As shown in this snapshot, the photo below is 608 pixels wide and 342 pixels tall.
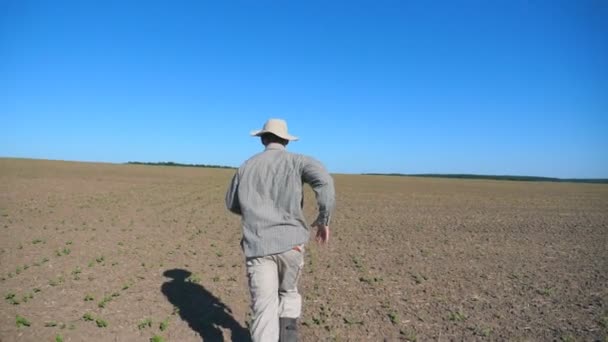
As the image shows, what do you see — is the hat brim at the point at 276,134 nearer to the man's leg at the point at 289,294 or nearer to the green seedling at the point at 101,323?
the man's leg at the point at 289,294

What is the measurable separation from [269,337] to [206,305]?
287 cm

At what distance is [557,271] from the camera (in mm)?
8594

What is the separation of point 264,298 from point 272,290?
96mm

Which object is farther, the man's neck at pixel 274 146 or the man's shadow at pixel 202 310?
the man's shadow at pixel 202 310

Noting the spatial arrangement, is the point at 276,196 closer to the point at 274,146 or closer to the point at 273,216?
the point at 273,216

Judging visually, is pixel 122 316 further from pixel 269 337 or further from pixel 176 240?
pixel 176 240

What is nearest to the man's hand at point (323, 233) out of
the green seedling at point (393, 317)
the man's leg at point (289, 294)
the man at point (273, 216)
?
the man at point (273, 216)

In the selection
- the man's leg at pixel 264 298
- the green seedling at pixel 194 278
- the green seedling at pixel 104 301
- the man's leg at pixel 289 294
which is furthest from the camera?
the green seedling at pixel 194 278

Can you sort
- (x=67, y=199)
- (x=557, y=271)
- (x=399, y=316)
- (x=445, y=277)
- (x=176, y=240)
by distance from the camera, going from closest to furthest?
(x=399, y=316), (x=445, y=277), (x=557, y=271), (x=176, y=240), (x=67, y=199)

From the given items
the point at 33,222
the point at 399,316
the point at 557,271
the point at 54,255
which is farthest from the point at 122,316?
the point at 33,222

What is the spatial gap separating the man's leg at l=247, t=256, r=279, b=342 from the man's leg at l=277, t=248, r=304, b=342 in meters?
0.09

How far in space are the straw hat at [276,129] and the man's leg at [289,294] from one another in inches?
38.8

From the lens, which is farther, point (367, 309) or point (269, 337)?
point (367, 309)

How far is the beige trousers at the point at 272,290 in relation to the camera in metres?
3.40
